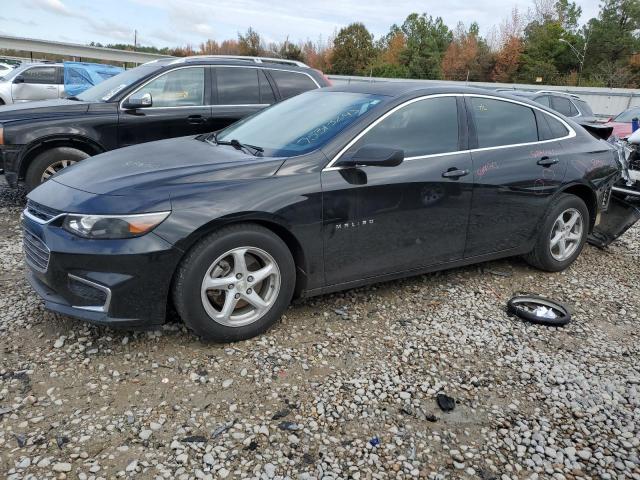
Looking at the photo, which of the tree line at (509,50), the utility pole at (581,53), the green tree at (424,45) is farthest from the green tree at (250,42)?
the utility pole at (581,53)

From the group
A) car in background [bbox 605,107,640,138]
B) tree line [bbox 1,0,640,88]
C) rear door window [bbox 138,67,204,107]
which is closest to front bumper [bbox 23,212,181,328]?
rear door window [bbox 138,67,204,107]

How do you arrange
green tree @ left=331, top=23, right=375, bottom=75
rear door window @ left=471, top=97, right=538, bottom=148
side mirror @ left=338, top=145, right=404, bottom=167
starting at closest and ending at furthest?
side mirror @ left=338, top=145, right=404, bottom=167 → rear door window @ left=471, top=97, right=538, bottom=148 → green tree @ left=331, top=23, right=375, bottom=75

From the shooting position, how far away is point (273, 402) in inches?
105

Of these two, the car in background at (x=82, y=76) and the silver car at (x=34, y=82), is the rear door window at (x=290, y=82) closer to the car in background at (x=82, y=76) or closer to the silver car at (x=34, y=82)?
the car in background at (x=82, y=76)

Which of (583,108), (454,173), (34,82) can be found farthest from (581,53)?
(454,173)

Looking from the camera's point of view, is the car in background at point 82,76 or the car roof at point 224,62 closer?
the car roof at point 224,62

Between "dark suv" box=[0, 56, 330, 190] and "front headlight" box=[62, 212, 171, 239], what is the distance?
347 cm

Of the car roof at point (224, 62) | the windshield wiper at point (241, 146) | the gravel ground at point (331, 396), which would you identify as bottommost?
the gravel ground at point (331, 396)

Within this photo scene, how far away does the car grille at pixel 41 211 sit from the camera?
2.97 meters

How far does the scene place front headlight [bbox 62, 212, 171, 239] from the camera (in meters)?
2.80

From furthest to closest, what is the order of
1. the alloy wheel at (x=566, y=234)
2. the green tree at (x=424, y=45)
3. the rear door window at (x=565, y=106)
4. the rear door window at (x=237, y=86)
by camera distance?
the green tree at (x=424, y=45), the rear door window at (x=565, y=106), the rear door window at (x=237, y=86), the alloy wheel at (x=566, y=234)

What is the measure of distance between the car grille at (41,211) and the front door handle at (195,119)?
324 centimetres

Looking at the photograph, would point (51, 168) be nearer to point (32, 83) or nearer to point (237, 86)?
point (237, 86)

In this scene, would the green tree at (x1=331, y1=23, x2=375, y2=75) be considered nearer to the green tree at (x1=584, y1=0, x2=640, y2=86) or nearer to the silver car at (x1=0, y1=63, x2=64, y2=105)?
the green tree at (x1=584, y1=0, x2=640, y2=86)
